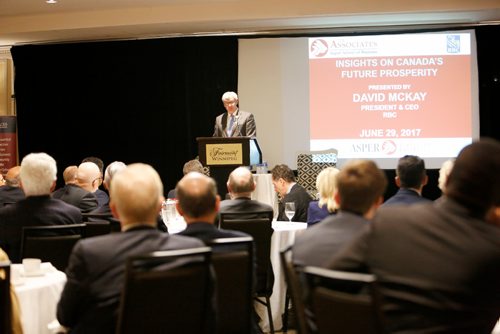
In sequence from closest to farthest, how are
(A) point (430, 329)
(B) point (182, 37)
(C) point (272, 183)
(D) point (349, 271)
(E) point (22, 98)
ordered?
(A) point (430, 329)
(D) point (349, 271)
(C) point (272, 183)
(B) point (182, 37)
(E) point (22, 98)

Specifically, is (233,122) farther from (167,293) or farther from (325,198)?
(167,293)

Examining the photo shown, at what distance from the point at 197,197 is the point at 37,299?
833mm

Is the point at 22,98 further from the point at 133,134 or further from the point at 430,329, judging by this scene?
the point at 430,329

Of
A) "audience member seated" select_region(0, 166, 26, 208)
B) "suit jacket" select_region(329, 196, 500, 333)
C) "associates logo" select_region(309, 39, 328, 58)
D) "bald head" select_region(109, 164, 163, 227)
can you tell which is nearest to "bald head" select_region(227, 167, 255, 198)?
"audience member seated" select_region(0, 166, 26, 208)

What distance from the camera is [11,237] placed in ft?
13.5

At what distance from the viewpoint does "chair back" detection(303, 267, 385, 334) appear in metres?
1.96

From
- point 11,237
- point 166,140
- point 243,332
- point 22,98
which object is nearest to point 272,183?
point 11,237

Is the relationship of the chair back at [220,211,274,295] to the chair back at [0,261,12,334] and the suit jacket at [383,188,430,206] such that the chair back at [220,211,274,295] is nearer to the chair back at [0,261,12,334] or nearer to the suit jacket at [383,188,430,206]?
the suit jacket at [383,188,430,206]

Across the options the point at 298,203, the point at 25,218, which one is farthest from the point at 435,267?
the point at 298,203

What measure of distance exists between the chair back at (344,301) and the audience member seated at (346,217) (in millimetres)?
219

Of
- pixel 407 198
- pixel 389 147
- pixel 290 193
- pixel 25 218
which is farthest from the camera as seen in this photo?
pixel 389 147

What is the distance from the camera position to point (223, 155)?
643cm

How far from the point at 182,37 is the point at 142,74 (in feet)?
2.88

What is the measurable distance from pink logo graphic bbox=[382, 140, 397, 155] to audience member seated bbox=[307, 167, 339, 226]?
4.42m
